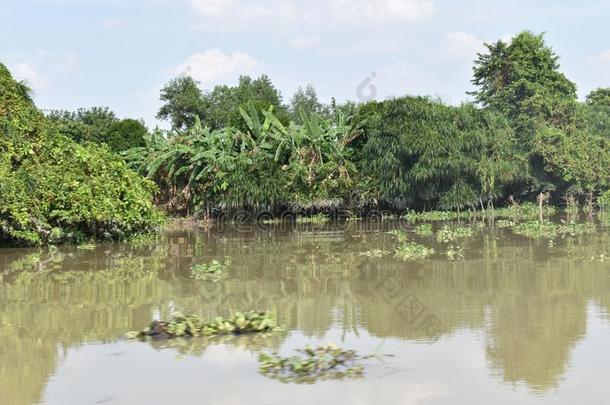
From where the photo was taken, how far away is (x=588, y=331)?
883cm

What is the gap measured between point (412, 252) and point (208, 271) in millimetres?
4575

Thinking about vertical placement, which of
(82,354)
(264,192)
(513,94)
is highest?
(513,94)

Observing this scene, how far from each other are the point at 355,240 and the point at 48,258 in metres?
7.55

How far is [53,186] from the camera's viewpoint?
58.6 ft

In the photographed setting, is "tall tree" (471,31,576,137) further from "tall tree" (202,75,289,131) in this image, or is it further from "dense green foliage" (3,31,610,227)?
"tall tree" (202,75,289,131)

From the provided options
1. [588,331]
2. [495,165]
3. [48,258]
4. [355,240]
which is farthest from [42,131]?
[495,165]

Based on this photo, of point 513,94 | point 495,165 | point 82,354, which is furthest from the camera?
point 513,94

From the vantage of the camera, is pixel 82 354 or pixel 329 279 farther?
pixel 329 279

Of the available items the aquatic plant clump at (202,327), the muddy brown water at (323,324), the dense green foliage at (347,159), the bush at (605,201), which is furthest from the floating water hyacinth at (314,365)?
the bush at (605,201)

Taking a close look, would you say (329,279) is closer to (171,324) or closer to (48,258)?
(171,324)

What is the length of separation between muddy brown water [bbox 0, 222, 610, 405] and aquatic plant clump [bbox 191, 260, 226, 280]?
0.24 m

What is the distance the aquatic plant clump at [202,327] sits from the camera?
8.90m

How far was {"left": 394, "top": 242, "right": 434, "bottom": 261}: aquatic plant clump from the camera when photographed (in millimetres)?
16125

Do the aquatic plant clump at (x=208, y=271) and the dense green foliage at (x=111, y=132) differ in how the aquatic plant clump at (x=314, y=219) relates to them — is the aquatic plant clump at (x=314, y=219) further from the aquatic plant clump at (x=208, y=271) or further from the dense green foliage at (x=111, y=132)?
the aquatic plant clump at (x=208, y=271)
